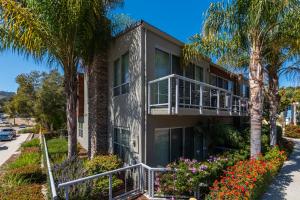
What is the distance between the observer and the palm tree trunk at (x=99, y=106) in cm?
1206

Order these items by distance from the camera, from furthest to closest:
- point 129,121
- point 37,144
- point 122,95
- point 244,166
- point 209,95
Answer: point 37,144
point 209,95
point 122,95
point 129,121
point 244,166

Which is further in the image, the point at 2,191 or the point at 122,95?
the point at 122,95

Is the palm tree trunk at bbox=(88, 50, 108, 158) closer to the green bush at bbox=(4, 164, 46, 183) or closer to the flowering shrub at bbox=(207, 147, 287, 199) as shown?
the green bush at bbox=(4, 164, 46, 183)

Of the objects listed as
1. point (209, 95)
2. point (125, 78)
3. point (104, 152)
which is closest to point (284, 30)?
point (209, 95)

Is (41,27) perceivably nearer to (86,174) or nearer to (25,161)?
(86,174)

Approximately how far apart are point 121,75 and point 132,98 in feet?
6.30

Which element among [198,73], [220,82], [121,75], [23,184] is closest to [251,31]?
[198,73]

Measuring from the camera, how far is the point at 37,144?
2148 cm

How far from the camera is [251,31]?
32.9 ft

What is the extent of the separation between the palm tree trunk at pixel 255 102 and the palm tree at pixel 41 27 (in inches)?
321

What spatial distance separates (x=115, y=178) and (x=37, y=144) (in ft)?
52.4

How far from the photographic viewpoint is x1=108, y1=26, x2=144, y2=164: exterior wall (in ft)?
29.8

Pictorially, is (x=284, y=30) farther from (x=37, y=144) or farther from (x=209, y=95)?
(x=37, y=144)

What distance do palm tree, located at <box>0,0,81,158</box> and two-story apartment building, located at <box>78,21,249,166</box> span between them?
2.52 m
